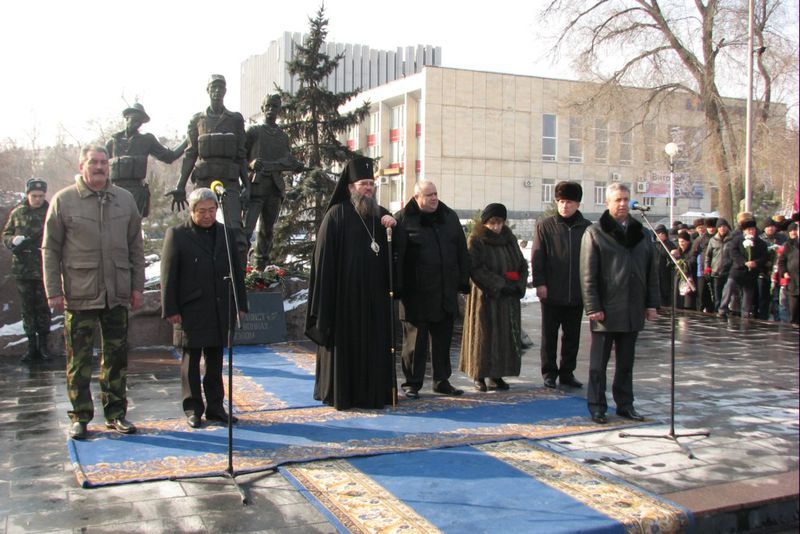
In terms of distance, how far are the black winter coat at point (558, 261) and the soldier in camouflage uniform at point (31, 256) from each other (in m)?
5.95

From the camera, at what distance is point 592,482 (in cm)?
486

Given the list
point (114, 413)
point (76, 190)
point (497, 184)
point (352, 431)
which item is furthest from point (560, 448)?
point (497, 184)

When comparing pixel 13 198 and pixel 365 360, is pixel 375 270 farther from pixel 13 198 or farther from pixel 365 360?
pixel 13 198

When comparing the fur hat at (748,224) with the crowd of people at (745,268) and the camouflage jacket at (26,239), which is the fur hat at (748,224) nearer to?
the crowd of people at (745,268)

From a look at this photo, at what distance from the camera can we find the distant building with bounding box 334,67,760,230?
153 feet

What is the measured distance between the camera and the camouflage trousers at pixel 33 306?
9.82 meters

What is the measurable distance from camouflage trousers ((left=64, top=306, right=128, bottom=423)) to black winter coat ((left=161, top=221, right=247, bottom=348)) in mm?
398

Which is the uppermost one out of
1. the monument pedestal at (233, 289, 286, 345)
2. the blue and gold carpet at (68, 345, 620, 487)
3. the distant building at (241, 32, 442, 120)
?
the distant building at (241, 32, 442, 120)

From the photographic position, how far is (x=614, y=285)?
6.36 m

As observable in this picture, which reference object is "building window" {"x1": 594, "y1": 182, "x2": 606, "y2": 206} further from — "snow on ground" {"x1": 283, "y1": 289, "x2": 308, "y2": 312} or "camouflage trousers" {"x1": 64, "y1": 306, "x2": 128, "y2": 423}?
"camouflage trousers" {"x1": 64, "y1": 306, "x2": 128, "y2": 423}

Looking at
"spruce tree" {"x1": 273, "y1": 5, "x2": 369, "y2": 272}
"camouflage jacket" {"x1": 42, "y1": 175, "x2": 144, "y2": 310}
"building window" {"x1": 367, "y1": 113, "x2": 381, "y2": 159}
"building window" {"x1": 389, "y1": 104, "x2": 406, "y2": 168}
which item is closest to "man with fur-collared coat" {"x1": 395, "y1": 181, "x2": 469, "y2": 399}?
"camouflage jacket" {"x1": 42, "y1": 175, "x2": 144, "y2": 310}

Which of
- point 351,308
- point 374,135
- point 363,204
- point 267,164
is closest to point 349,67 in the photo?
point 374,135

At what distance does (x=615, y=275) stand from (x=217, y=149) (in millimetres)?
6038

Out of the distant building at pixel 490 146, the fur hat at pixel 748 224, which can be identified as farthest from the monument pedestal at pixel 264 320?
the distant building at pixel 490 146
